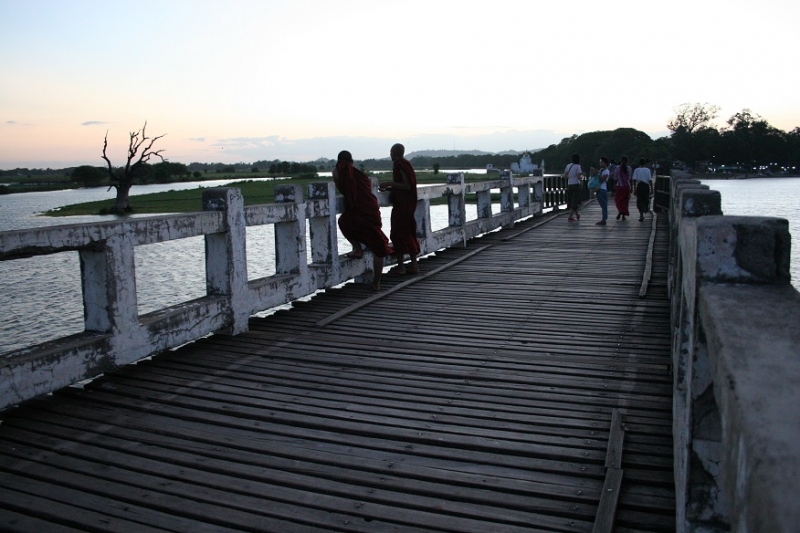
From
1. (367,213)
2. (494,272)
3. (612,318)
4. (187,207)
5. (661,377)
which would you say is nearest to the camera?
(661,377)

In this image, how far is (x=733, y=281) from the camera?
1854 mm

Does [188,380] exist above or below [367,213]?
below

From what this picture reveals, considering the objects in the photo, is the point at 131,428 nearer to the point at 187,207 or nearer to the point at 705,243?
the point at 705,243

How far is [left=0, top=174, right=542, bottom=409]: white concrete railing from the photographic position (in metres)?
4.28

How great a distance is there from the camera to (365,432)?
12.4ft

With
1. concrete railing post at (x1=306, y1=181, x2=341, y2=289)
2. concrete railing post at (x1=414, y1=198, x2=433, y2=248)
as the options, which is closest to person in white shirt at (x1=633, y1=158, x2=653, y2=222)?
concrete railing post at (x1=414, y1=198, x2=433, y2=248)

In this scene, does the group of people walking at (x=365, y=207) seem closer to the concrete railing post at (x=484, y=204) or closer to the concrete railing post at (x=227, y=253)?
the concrete railing post at (x=227, y=253)

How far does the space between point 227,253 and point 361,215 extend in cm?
237

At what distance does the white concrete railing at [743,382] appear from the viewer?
36.2 inches

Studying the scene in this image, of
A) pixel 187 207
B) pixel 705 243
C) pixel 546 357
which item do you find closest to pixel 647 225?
pixel 546 357

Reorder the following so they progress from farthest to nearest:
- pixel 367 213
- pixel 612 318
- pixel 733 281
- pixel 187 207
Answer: pixel 187 207
pixel 367 213
pixel 612 318
pixel 733 281

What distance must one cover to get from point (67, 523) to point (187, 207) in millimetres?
48753

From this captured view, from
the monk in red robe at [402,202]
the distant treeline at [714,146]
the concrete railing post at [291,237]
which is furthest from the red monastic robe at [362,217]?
the distant treeline at [714,146]

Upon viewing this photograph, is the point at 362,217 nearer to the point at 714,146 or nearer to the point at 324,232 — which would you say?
the point at 324,232
